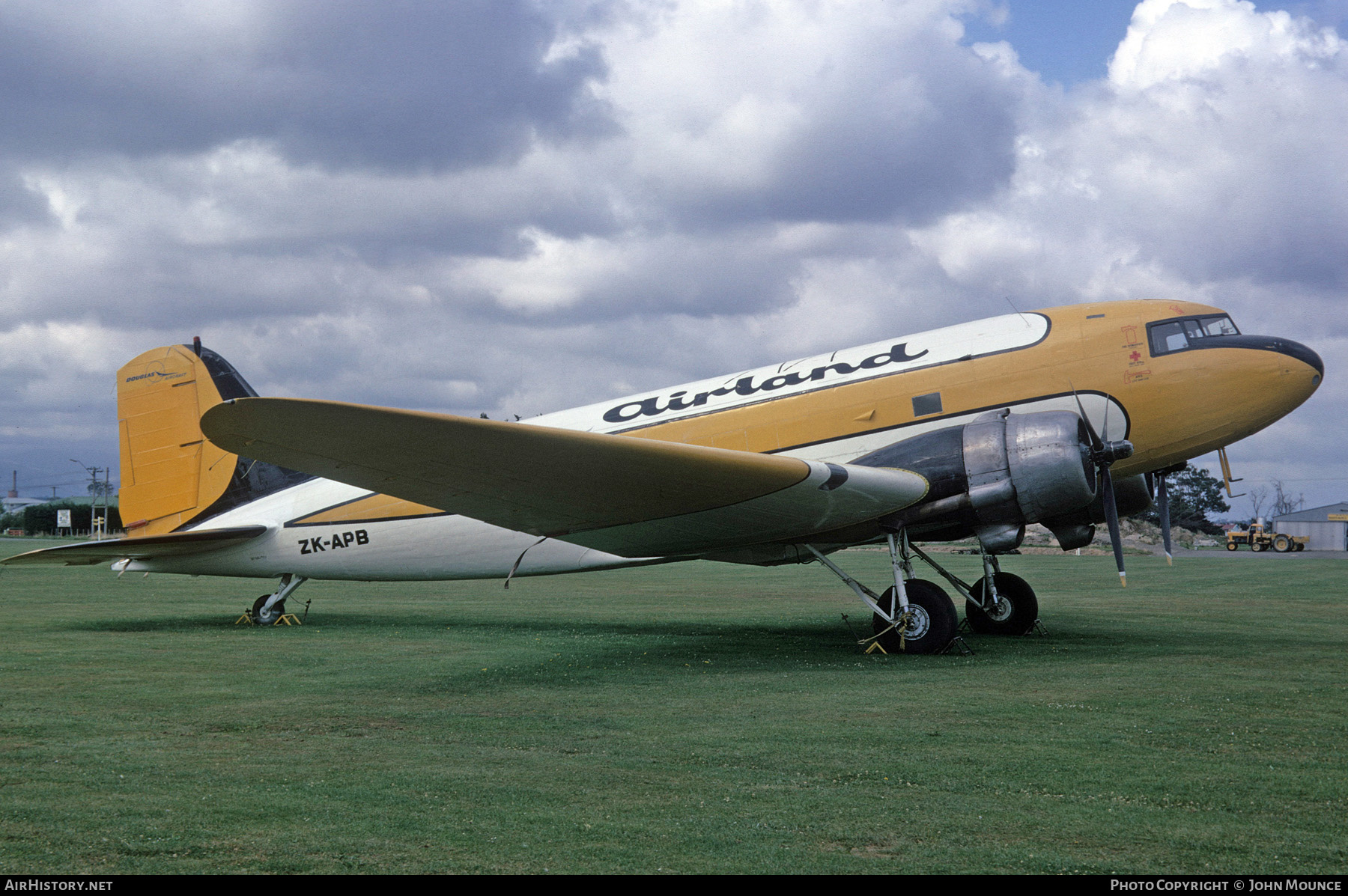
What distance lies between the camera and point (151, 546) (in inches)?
619

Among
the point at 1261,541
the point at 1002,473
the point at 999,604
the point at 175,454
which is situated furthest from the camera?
the point at 1261,541

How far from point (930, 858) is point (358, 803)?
297cm

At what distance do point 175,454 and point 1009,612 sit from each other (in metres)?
14.0

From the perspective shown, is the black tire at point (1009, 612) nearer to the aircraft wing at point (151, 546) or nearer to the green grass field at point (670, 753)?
the green grass field at point (670, 753)

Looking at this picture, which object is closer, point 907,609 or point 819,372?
point 907,609

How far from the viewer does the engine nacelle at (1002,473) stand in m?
11.2

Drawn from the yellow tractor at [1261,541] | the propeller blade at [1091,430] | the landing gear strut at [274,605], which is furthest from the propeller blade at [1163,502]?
the yellow tractor at [1261,541]

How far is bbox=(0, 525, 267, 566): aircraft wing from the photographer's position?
15.1 m

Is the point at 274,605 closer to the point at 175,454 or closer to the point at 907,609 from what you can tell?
the point at 175,454

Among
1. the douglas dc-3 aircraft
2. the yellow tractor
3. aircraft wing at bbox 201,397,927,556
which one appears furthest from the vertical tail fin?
the yellow tractor

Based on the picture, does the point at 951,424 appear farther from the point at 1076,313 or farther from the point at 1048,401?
Answer: the point at 1076,313

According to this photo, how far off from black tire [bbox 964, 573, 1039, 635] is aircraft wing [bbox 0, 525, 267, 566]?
11.6 m

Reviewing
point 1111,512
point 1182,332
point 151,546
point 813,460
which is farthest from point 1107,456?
point 151,546

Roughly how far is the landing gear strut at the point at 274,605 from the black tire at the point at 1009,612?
10.8 meters
